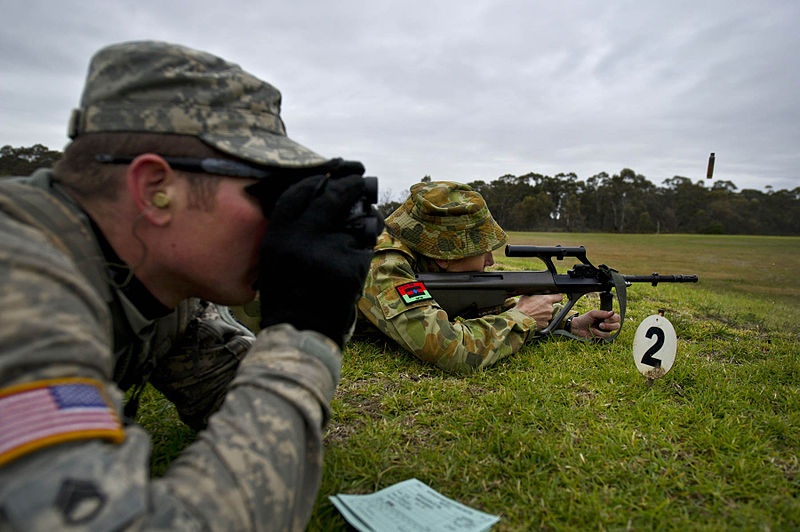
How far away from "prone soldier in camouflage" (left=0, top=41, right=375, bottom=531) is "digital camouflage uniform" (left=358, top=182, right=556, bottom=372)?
1691 mm

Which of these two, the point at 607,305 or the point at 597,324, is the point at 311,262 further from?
the point at 607,305

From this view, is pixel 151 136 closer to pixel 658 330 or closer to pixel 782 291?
pixel 658 330

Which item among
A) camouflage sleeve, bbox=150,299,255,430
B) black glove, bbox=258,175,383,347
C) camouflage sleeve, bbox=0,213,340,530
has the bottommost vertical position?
camouflage sleeve, bbox=150,299,255,430

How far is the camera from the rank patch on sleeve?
324cm

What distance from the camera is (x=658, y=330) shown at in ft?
9.34

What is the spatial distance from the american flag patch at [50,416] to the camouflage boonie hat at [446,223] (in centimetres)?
284

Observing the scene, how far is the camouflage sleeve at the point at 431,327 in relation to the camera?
3.13m

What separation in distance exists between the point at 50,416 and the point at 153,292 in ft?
2.56

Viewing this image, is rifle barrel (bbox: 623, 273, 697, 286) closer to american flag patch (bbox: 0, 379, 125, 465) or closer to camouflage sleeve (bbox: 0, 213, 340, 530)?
camouflage sleeve (bbox: 0, 213, 340, 530)

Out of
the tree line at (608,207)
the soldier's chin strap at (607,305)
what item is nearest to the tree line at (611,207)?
the tree line at (608,207)

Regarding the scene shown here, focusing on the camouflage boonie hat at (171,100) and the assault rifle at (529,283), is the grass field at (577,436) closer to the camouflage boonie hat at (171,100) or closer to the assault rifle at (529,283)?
the assault rifle at (529,283)

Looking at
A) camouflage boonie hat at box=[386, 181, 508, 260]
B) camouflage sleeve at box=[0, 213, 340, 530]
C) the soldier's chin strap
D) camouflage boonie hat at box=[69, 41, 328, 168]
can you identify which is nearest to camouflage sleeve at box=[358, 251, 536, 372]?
camouflage boonie hat at box=[386, 181, 508, 260]

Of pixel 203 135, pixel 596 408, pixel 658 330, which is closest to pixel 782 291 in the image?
pixel 658 330

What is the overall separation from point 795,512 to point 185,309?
2.46 metres
